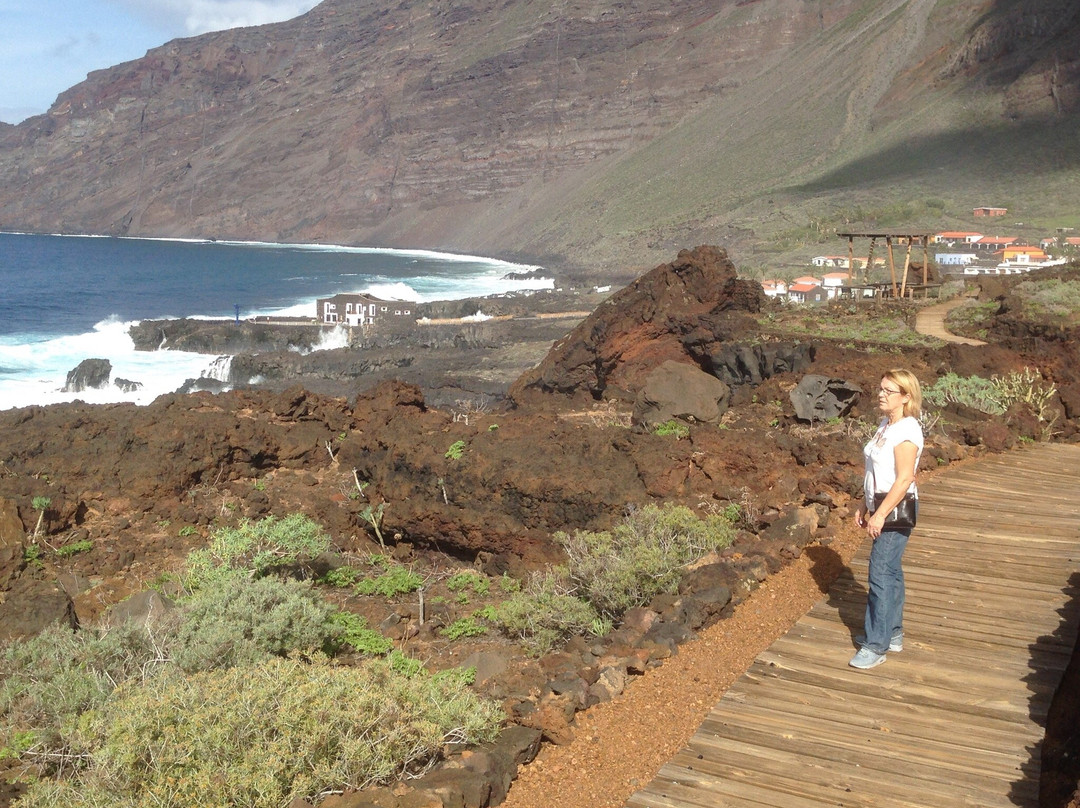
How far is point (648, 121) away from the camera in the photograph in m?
112

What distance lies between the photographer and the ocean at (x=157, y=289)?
34375mm

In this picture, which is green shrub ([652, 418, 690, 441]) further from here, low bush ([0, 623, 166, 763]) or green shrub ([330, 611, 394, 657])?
low bush ([0, 623, 166, 763])

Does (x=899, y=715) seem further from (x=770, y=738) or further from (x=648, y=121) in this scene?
(x=648, y=121)

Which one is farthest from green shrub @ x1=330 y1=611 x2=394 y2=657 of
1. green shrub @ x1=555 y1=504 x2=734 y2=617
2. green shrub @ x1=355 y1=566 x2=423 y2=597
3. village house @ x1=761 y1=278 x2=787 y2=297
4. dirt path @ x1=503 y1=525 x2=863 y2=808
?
village house @ x1=761 y1=278 x2=787 y2=297

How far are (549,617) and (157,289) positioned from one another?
73136mm

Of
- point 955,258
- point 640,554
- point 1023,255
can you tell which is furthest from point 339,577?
point 955,258

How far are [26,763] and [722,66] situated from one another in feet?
375

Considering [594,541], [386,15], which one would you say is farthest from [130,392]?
[386,15]

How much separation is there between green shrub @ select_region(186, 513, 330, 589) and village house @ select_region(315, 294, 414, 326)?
33.5 m

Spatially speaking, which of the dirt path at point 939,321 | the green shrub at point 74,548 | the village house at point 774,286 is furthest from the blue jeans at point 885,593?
the village house at point 774,286

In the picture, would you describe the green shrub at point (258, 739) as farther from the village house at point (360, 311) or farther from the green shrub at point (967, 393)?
the village house at point (360, 311)

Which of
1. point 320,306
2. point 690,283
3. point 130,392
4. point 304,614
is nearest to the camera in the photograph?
point 304,614

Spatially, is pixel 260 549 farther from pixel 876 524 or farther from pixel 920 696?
pixel 920 696

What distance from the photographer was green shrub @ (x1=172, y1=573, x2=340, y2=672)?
5.27 meters
